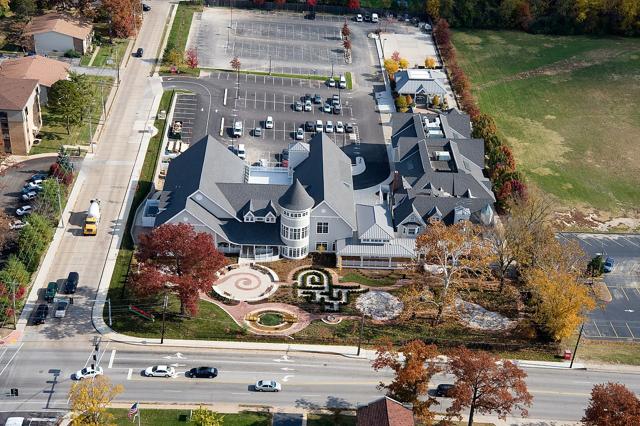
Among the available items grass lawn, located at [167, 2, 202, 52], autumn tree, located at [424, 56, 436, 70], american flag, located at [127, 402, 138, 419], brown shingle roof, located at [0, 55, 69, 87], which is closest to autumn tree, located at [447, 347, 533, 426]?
american flag, located at [127, 402, 138, 419]

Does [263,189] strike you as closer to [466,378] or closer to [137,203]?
[137,203]

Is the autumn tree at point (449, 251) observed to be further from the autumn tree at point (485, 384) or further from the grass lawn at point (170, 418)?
the grass lawn at point (170, 418)

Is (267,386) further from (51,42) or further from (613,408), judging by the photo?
(51,42)

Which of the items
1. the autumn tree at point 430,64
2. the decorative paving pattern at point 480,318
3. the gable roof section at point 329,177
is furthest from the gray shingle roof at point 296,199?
the autumn tree at point 430,64

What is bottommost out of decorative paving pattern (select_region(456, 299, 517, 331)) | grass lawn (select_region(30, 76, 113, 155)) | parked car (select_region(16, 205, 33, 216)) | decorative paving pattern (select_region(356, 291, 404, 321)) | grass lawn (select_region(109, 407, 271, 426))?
grass lawn (select_region(30, 76, 113, 155))

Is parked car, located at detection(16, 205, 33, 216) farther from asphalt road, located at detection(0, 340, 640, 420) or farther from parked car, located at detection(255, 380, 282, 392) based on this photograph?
parked car, located at detection(255, 380, 282, 392)
